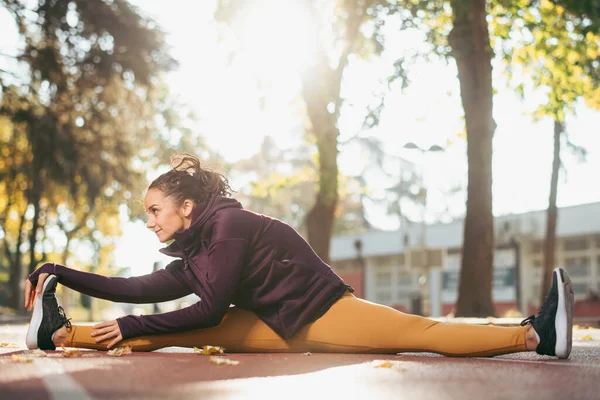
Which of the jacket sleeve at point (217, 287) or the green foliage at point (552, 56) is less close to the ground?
the green foliage at point (552, 56)

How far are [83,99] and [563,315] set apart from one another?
57.4ft

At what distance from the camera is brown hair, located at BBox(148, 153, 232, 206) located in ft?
19.3

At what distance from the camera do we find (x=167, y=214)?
5.85m

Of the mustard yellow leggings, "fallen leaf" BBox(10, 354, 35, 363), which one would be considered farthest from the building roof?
"fallen leaf" BBox(10, 354, 35, 363)

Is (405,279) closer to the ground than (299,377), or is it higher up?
higher up

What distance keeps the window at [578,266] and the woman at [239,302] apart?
3538 centimetres

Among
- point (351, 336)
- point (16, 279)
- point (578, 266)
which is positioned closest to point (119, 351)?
point (351, 336)

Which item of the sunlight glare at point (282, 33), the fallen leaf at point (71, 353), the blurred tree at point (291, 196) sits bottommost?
the fallen leaf at point (71, 353)

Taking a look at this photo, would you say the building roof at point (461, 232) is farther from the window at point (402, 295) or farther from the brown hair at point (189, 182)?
the brown hair at point (189, 182)

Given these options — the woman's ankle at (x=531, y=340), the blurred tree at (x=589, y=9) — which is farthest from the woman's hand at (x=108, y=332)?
the blurred tree at (x=589, y=9)

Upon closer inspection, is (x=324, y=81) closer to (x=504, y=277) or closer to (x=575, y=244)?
(x=575, y=244)

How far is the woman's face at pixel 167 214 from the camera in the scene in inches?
230

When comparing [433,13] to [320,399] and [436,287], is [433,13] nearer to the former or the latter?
[320,399]

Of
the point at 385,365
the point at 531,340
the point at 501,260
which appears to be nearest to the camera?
the point at 385,365
